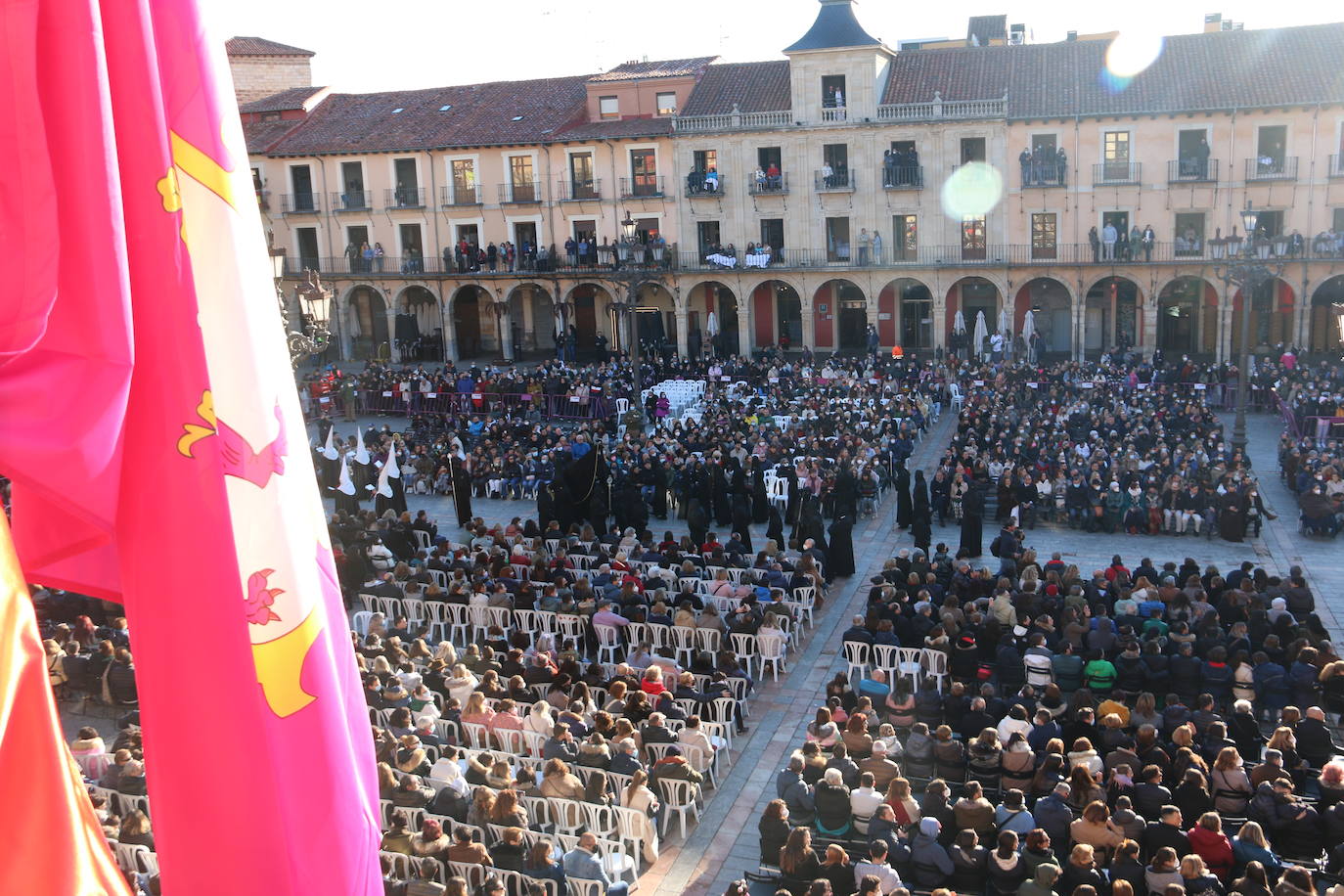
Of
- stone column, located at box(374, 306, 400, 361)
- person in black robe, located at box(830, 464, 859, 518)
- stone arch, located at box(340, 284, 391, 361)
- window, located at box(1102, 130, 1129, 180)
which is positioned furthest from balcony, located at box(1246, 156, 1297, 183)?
stone arch, located at box(340, 284, 391, 361)

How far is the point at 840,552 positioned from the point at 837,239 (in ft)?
78.5

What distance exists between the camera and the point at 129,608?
251 centimetres

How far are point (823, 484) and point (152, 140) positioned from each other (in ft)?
65.3

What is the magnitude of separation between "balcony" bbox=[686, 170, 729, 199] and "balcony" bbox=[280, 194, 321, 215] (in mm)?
14572

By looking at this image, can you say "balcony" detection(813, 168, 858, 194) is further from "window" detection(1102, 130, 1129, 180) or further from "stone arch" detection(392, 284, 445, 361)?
"stone arch" detection(392, 284, 445, 361)

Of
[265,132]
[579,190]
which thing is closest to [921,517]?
[579,190]

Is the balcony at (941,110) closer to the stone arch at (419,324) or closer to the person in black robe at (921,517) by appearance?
the stone arch at (419,324)

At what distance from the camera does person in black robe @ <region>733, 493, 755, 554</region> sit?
2077 centimetres

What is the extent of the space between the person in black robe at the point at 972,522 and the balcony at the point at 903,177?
21519 millimetres

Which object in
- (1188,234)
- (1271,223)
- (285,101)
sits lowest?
(1188,234)

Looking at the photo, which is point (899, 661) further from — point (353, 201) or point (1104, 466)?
point (353, 201)

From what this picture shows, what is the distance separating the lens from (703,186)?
4159cm

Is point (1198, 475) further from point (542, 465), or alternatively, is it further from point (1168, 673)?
point (542, 465)

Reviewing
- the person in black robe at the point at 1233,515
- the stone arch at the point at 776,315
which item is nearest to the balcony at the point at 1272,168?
the stone arch at the point at 776,315
